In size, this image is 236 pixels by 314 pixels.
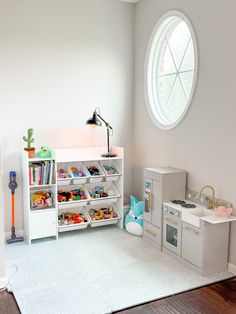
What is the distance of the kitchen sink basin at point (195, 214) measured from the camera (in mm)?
3152

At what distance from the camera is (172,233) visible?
11.7 ft

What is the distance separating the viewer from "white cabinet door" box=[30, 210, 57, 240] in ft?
12.9

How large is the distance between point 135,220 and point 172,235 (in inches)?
30.3

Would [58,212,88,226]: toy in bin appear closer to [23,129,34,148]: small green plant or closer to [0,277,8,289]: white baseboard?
[23,129,34,148]: small green plant

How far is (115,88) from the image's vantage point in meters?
4.67

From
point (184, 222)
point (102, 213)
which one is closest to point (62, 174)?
point (102, 213)

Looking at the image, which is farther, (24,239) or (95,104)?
(95,104)

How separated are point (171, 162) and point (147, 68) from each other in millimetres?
1334

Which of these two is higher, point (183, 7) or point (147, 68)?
point (183, 7)

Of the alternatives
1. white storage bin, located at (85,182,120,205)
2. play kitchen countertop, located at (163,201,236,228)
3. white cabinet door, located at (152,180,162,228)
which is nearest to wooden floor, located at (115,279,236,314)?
play kitchen countertop, located at (163,201,236,228)

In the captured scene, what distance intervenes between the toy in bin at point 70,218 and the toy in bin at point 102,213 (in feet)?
0.45

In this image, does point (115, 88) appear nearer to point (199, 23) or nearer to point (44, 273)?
point (199, 23)

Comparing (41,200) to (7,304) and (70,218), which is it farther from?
(7,304)

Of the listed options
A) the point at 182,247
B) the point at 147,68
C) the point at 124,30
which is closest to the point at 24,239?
the point at 182,247
